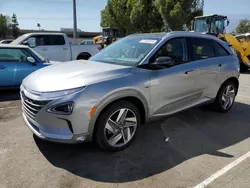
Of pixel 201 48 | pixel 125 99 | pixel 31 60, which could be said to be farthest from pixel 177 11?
pixel 125 99

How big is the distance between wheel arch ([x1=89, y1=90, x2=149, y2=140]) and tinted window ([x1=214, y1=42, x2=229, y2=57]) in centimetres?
233

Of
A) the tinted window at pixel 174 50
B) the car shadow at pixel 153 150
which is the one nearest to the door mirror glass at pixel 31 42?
the car shadow at pixel 153 150

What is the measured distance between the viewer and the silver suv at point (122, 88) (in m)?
2.96

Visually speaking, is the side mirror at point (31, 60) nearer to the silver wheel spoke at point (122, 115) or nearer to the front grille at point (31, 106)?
the front grille at point (31, 106)

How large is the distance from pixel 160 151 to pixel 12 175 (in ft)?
6.65

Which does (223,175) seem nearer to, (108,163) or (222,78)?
(108,163)

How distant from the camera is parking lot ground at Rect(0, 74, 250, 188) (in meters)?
2.81

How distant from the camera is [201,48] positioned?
461cm

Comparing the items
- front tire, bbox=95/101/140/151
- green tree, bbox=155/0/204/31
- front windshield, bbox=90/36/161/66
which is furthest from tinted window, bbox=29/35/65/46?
green tree, bbox=155/0/204/31

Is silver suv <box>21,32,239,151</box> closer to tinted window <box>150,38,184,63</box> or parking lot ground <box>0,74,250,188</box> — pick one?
tinted window <box>150,38,184,63</box>

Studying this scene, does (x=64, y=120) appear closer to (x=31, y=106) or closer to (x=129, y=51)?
(x=31, y=106)

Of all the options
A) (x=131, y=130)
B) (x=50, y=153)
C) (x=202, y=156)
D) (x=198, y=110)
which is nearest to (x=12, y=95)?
(x=50, y=153)

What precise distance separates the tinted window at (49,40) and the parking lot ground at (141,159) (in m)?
6.57

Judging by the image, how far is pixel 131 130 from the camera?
3572 millimetres
